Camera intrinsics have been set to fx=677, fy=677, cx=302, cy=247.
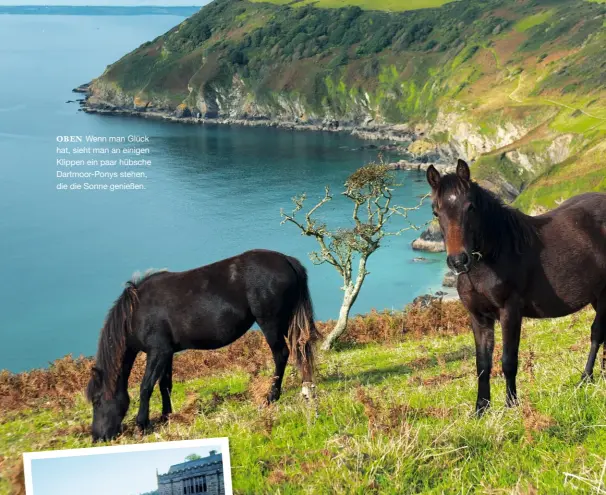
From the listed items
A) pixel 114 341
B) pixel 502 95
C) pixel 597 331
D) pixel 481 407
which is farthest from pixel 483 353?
pixel 502 95

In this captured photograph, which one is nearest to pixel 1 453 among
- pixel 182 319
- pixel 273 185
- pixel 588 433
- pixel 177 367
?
pixel 182 319

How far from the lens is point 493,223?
8359 mm

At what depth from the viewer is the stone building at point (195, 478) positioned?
4.46m

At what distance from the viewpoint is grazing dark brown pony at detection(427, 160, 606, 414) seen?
306 inches

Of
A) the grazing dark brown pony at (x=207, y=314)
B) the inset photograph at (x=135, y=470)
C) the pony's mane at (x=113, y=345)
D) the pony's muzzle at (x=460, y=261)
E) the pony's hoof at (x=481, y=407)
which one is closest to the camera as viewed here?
the inset photograph at (x=135, y=470)

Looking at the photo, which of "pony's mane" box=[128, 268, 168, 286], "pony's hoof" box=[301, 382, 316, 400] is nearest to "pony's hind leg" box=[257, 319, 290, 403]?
"pony's hoof" box=[301, 382, 316, 400]

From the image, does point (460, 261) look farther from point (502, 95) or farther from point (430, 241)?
point (502, 95)

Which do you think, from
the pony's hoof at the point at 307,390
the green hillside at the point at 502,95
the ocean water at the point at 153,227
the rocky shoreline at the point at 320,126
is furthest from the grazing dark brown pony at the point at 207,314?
the rocky shoreline at the point at 320,126

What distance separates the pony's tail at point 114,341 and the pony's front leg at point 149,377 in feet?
1.60

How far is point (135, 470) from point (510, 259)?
5.65 m

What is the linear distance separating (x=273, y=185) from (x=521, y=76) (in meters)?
71.9

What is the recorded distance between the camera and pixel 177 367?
18.2m

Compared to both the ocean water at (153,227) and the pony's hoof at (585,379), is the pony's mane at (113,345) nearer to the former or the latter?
the pony's hoof at (585,379)

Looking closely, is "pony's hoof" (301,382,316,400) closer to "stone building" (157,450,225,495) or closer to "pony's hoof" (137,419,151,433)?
"pony's hoof" (137,419,151,433)
